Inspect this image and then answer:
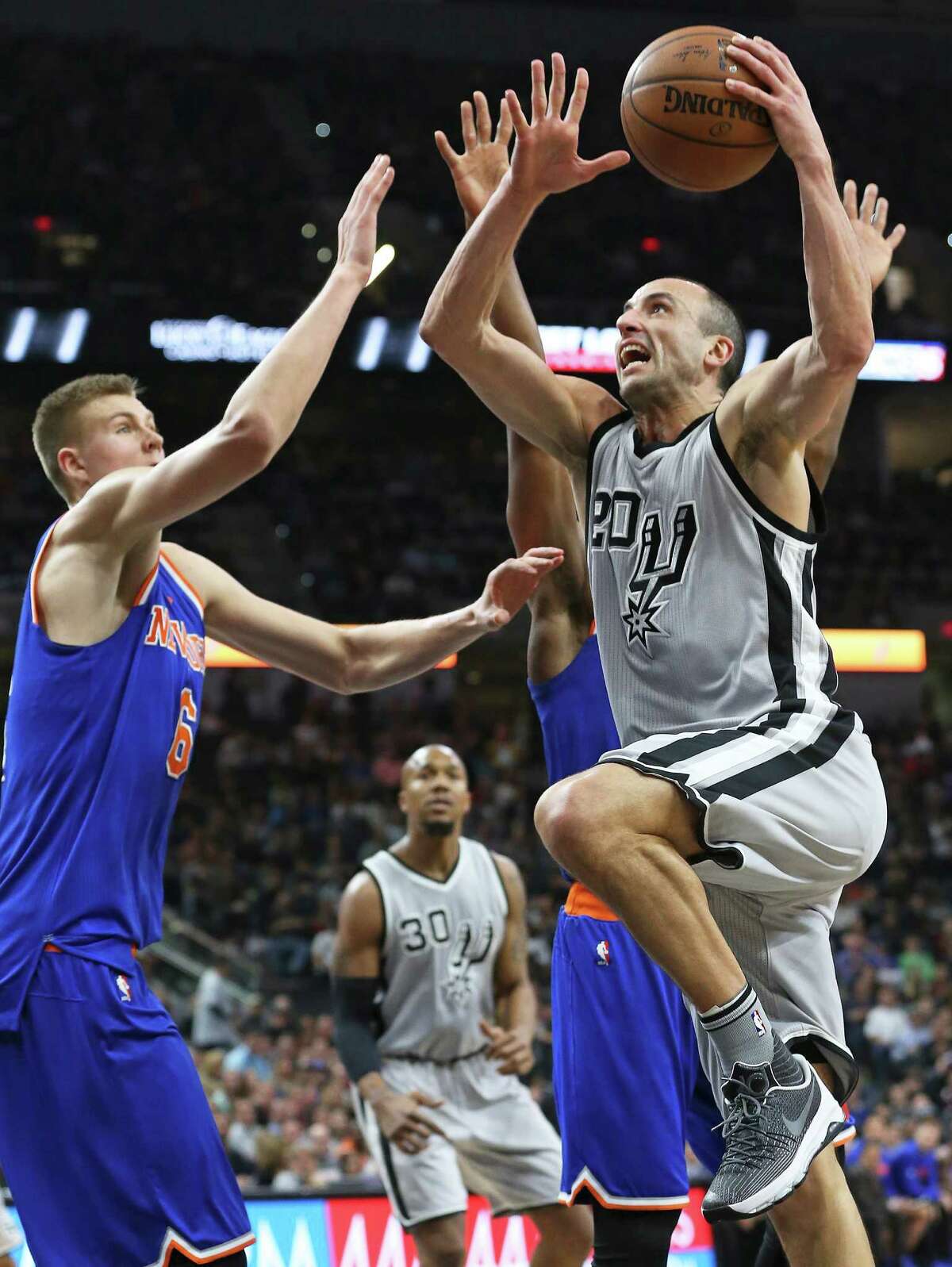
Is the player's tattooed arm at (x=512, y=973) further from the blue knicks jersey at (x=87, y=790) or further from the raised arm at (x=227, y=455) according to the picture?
the raised arm at (x=227, y=455)

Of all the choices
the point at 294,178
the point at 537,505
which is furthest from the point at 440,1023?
the point at 294,178

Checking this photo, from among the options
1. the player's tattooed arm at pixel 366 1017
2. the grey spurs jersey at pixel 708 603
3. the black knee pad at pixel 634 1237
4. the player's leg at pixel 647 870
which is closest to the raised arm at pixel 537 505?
the grey spurs jersey at pixel 708 603

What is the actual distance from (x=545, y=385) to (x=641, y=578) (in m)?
0.67

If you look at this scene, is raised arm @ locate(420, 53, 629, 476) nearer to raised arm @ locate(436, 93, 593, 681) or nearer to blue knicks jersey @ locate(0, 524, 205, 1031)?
raised arm @ locate(436, 93, 593, 681)

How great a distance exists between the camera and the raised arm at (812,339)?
11.5 ft

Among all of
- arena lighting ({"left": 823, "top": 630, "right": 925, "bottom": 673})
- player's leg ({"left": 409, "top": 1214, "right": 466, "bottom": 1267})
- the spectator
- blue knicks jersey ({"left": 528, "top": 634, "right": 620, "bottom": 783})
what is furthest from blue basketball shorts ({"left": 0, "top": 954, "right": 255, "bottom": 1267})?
arena lighting ({"left": 823, "top": 630, "right": 925, "bottom": 673})

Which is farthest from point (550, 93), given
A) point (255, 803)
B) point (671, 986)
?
point (255, 803)

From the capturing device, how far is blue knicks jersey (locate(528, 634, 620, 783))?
468cm

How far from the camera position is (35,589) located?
3.70 metres

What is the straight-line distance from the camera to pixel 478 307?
4.06 m

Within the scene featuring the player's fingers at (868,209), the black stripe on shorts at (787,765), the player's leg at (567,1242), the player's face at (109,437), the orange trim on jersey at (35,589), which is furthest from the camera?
the player's leg at (567,1242)

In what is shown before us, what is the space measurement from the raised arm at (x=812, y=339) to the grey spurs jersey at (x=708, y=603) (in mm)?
113

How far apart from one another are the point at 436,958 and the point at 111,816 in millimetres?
3731

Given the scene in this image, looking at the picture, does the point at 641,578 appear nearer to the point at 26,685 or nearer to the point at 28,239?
the point at 26,685
